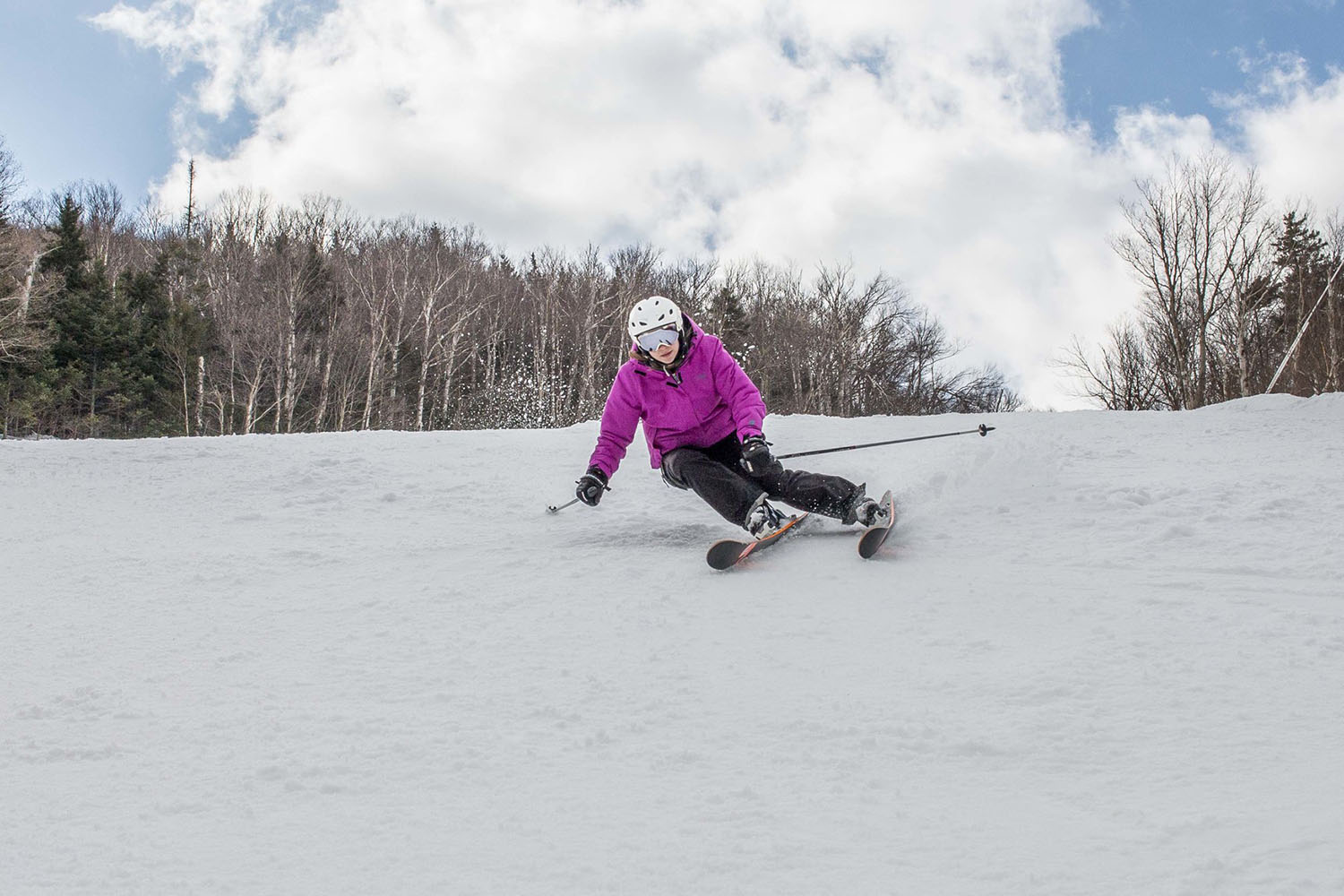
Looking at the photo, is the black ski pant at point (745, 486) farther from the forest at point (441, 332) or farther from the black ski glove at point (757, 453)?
the forest at point (441, 332)

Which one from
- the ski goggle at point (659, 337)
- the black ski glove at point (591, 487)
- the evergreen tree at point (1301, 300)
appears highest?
the evergreen tree at point (1301, 300)

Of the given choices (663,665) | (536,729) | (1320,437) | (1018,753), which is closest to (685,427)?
(663,665)

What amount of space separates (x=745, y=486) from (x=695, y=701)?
1.96 m

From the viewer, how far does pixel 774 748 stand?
2156 mm

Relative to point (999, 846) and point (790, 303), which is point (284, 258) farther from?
point (999, 846)

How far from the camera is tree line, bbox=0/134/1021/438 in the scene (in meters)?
25.7

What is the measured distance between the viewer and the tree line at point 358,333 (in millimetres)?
25656

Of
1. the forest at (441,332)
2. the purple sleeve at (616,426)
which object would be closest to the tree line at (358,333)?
the forest at (441,332)

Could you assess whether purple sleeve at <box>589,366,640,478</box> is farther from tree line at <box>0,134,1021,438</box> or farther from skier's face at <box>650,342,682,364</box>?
tree line at <box>0,134,1021,438</box>

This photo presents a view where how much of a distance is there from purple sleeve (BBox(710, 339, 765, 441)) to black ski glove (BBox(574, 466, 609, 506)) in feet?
2.56

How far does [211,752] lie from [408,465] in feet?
14.1

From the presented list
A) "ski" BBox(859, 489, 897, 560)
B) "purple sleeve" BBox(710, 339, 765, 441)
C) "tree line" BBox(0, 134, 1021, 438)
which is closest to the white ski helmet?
"purple sleeve" BBox(710, 339, 765, 441)

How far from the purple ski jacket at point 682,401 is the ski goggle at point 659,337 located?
0.11 metres

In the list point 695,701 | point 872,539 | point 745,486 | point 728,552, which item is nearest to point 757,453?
point 745,486
